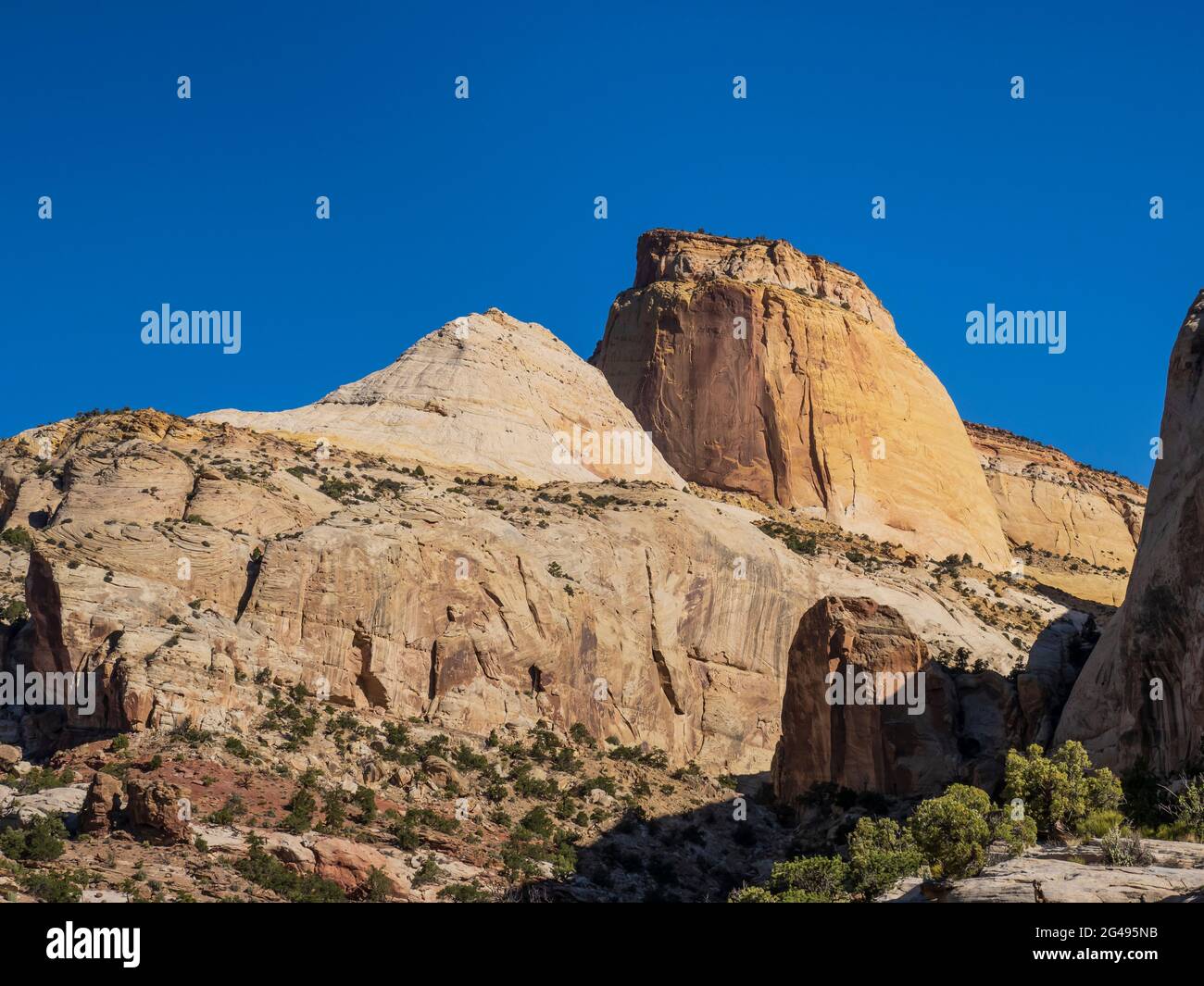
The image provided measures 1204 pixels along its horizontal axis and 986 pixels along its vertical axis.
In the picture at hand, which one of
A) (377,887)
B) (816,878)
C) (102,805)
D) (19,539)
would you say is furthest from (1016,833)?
(19,539)

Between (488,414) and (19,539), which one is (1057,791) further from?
(488,414)

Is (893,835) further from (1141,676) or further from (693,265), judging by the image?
(693,265)

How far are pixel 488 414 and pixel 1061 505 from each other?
72046 mm

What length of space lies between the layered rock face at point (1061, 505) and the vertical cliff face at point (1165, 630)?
94803 millimetres

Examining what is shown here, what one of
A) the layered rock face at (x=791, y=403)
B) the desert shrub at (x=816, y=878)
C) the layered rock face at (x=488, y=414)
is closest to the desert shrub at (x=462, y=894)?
the desert shrub at (x=816, y=878)

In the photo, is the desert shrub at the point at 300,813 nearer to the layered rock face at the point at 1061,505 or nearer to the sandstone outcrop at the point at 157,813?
the sandstone outcrop at the point at 157,813

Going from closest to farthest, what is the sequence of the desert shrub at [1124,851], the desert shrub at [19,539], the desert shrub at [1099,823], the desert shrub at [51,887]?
the desert shrub at [1124,851]
the desert shrub at [1099,823]
the desert shrub at [51,887]
the desert shrub at [19,539]

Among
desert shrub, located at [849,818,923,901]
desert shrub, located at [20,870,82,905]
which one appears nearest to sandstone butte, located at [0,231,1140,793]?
desert shrub, located at [20,870,82,905]

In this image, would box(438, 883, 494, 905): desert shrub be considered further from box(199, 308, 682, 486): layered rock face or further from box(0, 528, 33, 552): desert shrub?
box(199, 308, 682, 486): layered rock face

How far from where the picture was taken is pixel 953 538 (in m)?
126

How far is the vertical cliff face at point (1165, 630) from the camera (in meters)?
48.1

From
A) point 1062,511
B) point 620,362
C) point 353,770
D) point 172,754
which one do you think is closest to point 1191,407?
point 353,770

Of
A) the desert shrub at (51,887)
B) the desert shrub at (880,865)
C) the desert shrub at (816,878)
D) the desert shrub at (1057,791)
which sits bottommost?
the desert shrub at (51,887)

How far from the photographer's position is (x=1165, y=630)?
49.7 m
